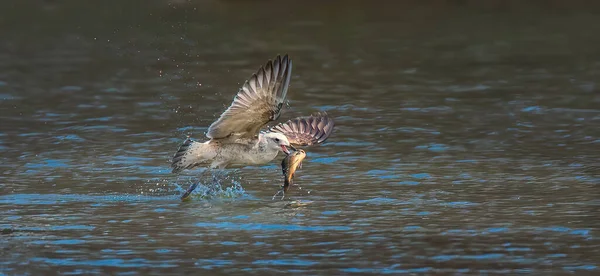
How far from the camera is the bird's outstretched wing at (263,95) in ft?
40.8

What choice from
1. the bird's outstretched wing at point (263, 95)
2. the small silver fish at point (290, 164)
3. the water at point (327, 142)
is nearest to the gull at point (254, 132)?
the bird's outstretched wing at point (263, 95)

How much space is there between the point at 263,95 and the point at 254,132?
102 cm

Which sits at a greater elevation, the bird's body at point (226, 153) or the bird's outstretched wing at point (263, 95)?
the bird's outstretched wing at point (263, 95)

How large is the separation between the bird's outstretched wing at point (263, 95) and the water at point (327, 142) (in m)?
0.92

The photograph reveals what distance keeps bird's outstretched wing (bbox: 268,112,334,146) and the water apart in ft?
1.63

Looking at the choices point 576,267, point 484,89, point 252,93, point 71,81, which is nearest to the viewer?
point 576,267

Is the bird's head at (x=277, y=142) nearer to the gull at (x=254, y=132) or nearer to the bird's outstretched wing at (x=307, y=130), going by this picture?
the gull at (x=254, y=132)

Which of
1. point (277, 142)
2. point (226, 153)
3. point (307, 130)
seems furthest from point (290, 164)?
point (307, 130)

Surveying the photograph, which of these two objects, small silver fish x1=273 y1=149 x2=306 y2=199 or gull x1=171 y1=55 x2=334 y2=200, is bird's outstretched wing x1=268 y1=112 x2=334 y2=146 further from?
small silver fish x1=273 y1=149 x2=306 y2=199

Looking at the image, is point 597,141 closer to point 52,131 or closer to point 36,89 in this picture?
point 52,131

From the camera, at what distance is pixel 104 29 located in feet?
88.5

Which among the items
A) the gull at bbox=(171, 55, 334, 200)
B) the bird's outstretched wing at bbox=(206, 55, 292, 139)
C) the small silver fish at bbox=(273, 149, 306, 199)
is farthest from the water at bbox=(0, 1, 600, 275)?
the bird's outstretched wing at bbox=(206, 55, 292, 139)

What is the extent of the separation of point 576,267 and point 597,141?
20.0 feet

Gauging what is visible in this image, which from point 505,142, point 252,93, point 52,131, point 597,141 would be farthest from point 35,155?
point 597,141
